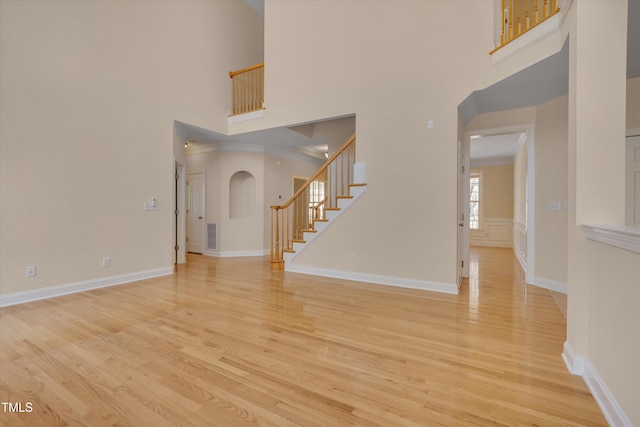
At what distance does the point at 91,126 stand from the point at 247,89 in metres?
3.07

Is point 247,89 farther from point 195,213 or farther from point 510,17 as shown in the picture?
point 510,17

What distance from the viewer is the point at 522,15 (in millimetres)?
3039

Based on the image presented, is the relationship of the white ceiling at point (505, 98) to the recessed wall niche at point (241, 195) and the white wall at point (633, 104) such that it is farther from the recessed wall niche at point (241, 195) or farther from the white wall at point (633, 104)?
the recessed wall niche at point (241, 195)

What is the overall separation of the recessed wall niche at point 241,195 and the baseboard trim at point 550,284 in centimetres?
588

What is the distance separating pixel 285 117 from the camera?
5.23m

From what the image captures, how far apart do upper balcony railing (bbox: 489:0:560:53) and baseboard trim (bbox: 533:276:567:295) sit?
316 centimetres

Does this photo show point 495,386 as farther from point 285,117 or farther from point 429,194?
point 285,117

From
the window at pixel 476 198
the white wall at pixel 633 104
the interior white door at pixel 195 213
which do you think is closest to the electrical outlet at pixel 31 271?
the interior white door at pixel 195 213

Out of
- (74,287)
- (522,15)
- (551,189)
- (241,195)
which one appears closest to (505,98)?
(522,15)

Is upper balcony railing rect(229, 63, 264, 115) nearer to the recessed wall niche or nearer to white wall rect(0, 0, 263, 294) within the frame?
white wall rect(0, 0, 263, 294)

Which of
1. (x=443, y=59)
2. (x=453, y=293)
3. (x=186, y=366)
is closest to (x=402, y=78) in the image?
(x=443, y=59)

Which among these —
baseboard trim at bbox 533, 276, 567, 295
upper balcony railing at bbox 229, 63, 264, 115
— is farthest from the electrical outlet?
baseboard trim at bbox 533, 276, 567, 295

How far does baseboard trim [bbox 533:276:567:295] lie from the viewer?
3.94m

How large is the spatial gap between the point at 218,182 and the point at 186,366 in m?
5.53
